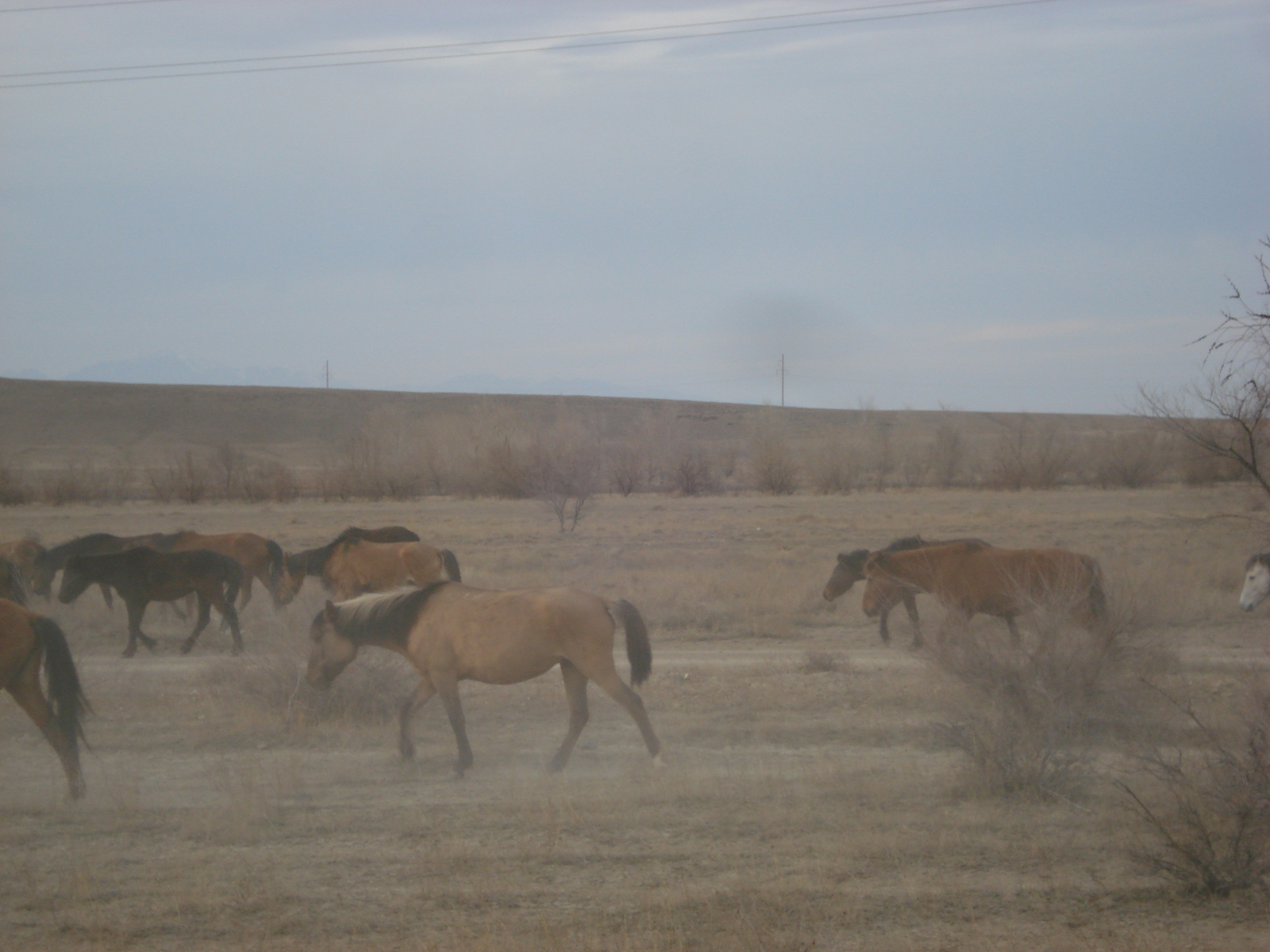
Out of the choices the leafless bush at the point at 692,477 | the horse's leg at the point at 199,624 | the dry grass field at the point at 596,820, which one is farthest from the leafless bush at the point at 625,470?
the dry grass field at the point at 596,820

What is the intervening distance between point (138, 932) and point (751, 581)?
45.5 feet

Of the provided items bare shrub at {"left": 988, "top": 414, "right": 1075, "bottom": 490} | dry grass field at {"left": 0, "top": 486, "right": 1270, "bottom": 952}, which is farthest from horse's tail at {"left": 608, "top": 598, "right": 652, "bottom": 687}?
bare shrub at {"left": 988, "top": 414, "right": 1075, "bottom": 490}

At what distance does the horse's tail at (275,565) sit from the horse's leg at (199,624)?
1278 mm

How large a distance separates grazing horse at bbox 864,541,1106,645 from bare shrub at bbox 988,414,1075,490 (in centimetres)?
4057

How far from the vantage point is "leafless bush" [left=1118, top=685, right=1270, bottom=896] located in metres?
4.73

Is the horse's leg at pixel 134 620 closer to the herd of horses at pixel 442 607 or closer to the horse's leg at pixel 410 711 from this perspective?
the herd of horses at pixel 442 607

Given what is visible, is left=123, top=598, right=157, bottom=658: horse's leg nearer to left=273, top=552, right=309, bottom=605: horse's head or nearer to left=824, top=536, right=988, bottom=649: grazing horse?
left=273, top=552, right=309, bottom=605: horse's head

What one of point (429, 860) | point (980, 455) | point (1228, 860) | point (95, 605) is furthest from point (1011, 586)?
point (980, 455)

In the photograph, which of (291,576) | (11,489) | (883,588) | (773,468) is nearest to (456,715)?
(883,588)

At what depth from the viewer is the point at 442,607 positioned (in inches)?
286

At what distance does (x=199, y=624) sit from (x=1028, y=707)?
1013 centimetres

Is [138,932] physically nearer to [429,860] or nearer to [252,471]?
[429,860]

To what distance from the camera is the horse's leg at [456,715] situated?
6852 mm

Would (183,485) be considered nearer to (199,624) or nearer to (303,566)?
(303,566)
